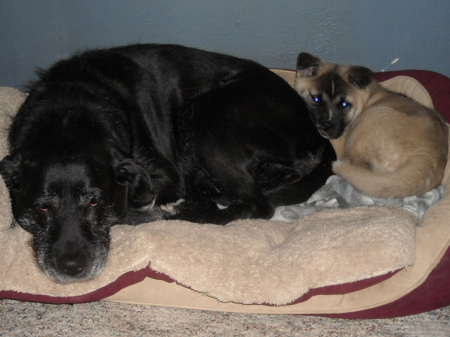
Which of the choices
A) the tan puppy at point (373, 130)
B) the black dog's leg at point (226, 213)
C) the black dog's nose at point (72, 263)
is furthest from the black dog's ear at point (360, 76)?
the black dog's nose at point (72, 263)

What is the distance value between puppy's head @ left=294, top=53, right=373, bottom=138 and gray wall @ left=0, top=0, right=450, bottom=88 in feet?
1.03

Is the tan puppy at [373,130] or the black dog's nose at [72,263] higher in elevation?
the tan puppy at [373,130]

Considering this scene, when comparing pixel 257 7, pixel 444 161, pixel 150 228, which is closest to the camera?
pixel 150 228

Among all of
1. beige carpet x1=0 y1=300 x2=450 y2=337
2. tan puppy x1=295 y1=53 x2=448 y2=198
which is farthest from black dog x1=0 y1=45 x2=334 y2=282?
beige carpet x1=0 y1=300 x2=450 y2=337

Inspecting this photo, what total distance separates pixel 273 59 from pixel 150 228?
78.8 inches

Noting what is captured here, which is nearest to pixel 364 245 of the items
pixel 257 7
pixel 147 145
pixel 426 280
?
pixel 426 280

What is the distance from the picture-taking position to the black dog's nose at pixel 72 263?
2.17 meters

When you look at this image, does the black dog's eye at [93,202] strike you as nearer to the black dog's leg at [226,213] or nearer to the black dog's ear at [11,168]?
the black dog's ear at [11,168]

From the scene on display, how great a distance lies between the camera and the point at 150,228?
2.44 m

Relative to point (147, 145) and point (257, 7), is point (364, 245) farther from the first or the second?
point (257, 7)

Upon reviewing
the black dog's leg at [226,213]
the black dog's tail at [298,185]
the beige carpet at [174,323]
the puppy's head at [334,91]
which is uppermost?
the puppy's head at [334,91]

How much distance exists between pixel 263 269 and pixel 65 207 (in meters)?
0.98

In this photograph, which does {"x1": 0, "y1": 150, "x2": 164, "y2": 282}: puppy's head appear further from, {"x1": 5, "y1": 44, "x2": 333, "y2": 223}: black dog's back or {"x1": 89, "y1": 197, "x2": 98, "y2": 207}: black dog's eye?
{"x1": 5, "y1": 44, "x2": 333, "y2": 223}: black dog's back

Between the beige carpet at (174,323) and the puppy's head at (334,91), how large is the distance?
54.6 inches
